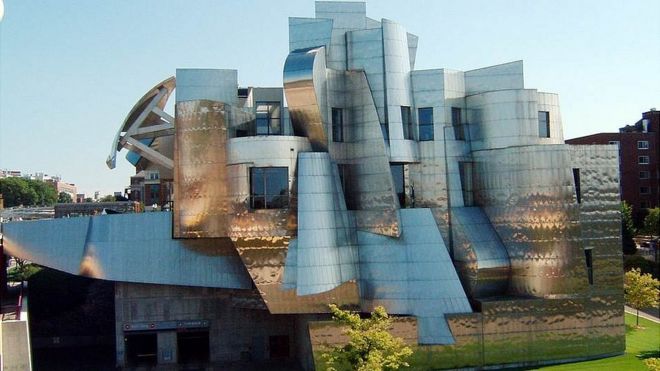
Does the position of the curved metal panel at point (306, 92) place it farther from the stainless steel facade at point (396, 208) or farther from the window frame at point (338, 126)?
the window frame at point (338, 126)

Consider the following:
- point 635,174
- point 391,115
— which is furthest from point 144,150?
point 635,174

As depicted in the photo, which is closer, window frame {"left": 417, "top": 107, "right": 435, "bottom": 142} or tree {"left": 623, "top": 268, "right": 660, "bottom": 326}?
window frame {"left": 417, "top": 107, "right": 435, "bottom": 142}

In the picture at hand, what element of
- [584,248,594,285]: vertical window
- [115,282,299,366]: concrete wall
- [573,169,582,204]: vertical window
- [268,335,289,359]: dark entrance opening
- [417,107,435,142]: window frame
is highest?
[417,107,435,142]: window frame

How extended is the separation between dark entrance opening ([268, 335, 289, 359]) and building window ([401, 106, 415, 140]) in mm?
17515

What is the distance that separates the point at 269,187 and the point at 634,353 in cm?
2592

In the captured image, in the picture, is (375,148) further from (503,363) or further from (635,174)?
(635,174)

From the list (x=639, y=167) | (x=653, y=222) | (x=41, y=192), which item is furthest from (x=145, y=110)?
(x=41, y=192)

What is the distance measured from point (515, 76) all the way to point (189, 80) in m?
21.1

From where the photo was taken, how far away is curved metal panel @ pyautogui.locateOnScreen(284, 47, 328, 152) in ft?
113

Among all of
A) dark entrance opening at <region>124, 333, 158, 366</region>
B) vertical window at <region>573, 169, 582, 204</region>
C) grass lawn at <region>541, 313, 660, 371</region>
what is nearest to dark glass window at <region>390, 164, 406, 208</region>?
vertical window at <region>573, 169, 582, 204</region>

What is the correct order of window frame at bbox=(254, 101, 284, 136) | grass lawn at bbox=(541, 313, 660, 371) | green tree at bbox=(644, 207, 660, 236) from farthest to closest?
green tree at bbox=(644, 207, 660, 236)
window frame at bbox=(254, 101, 284, 136)
grass lawn at bbox=(541, 313, 660, 371)

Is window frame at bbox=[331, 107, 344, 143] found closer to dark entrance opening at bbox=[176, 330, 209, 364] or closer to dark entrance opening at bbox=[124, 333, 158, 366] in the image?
dark entrance opening at bbox=[176, 330, 209, 364]

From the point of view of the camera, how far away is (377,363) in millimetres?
27375

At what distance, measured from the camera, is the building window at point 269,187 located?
35.0 metres
